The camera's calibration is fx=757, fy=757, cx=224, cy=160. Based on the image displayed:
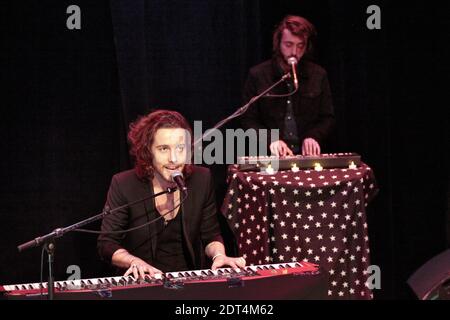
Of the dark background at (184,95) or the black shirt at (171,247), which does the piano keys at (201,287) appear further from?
the dark background at (184,95)

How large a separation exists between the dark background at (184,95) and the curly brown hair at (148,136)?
1085 mm

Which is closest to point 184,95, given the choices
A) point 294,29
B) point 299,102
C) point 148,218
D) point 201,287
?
point 299,102

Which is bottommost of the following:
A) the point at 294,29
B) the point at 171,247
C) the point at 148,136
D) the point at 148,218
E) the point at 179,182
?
the point at 171,247

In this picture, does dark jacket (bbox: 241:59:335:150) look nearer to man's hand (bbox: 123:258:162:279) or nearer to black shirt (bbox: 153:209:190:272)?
black shirt (bbox: 153:209:190:272)

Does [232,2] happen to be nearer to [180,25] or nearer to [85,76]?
[180,25]

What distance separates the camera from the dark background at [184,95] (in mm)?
5688

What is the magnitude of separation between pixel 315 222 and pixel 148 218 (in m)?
1.12

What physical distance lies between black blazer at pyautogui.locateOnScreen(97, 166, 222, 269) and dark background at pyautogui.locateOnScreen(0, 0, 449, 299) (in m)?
1.19

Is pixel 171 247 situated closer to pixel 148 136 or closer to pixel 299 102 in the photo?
pixel 148 136

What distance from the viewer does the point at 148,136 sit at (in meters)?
4.62

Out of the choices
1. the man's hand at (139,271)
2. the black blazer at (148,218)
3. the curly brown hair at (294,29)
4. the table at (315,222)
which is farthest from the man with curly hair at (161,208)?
the curly brown hair at (294,29)

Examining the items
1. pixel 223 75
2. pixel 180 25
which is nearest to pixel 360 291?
pixel 223 75
